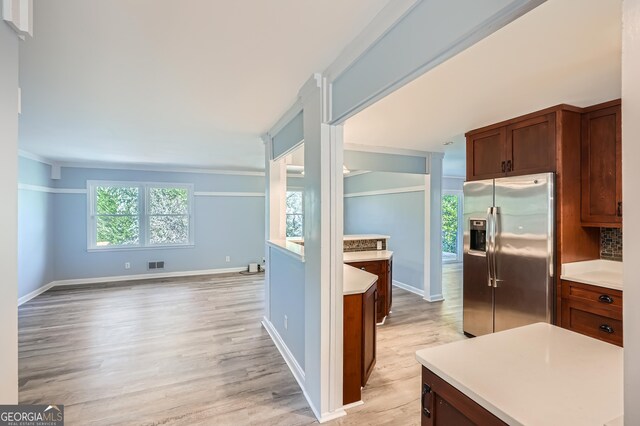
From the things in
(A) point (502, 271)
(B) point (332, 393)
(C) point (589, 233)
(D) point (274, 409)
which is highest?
(C) point (589, 233)

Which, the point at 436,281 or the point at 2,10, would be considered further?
the point at 436,281

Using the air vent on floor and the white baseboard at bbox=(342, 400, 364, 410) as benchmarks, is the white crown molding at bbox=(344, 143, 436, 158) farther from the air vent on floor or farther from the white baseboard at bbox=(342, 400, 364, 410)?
the air vent on floor

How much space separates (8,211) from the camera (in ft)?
2.74

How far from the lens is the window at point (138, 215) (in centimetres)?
601

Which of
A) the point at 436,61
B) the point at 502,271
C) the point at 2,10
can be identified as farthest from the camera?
the point at 502,271

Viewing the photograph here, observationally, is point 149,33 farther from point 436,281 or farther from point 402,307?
point 436,281

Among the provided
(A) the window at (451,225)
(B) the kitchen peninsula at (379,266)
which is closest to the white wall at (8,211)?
(B) the kitchen peninsula at (379,266)

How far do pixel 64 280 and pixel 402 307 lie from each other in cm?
644

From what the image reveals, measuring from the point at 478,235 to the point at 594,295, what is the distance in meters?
1.07

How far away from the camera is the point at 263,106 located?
268 cm

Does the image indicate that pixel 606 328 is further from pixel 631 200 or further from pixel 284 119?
pixel 284 119

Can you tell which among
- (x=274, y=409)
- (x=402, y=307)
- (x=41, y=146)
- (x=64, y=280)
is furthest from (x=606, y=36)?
(x=64, y=280)

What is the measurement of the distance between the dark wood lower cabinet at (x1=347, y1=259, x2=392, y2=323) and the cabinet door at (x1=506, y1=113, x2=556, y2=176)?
70.8 inches

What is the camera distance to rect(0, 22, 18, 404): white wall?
0.80 metres
